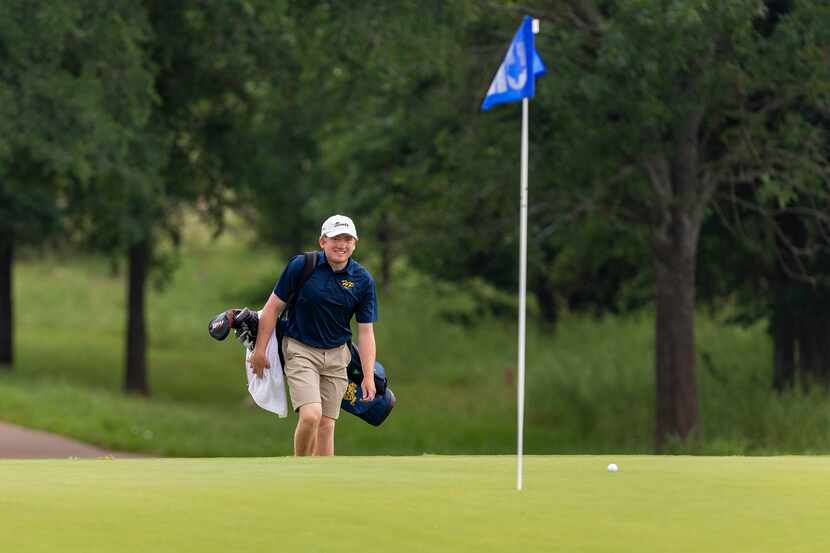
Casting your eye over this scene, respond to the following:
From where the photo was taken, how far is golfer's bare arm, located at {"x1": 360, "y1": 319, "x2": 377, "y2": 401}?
38.0ft

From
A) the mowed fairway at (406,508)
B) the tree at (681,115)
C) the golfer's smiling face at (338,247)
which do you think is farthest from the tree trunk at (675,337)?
the mowed fairway at (406,508)

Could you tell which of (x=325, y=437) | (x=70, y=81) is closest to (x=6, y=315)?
(x=70, y=81)

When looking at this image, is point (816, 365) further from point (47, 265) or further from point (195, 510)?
point (47, 265)

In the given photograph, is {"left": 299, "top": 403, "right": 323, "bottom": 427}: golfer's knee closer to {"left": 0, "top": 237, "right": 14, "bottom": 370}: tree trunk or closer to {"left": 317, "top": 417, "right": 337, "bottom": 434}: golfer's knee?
{"left": 317, "top": 417, "right": 337, "bottom": 434}: golfer's knee

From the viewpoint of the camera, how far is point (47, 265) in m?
61.4

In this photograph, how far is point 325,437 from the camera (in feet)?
39.6

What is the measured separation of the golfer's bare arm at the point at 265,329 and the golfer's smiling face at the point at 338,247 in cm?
48

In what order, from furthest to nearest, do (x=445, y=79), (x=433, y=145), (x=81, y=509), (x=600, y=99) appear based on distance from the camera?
(x=433, y=145) → (x=445, y=79) → (x=600, y=99) → (x=81, y=509)

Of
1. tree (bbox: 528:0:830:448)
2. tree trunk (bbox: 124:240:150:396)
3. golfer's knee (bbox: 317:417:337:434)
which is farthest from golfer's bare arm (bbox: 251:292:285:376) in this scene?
tree trunk (bbox: 124:240:150:396)

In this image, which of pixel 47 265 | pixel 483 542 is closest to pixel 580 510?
pixel 483 542

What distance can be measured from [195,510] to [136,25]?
13528 millimetres

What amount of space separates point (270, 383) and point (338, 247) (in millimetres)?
1227

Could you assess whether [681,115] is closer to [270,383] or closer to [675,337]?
[675,337]

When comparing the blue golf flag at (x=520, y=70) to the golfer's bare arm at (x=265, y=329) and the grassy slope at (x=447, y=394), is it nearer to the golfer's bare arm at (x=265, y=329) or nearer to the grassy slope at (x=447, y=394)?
the golfer's bare arm at (x=265, y=329)
